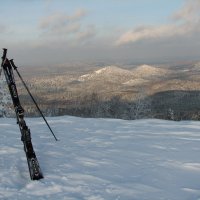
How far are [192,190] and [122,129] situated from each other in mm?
9000

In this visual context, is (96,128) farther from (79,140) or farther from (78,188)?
(78,188)

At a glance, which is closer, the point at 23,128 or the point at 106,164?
the point at 23,128

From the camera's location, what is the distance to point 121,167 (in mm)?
11516

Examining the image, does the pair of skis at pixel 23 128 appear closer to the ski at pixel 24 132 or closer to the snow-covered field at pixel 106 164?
the ski at pixel 24 132

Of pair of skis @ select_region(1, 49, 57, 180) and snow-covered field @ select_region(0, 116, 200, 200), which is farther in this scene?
pair of skis @ select_region(1, 49, 57, 180)

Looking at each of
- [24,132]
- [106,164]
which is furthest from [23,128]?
[106,164]

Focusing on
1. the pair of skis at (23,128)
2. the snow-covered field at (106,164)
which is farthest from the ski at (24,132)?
the snow-covered field at (106,164)

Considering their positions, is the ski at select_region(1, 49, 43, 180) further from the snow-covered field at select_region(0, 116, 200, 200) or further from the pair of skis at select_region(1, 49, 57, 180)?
the snow-covered field at select_region(0, 116, 200, 200)

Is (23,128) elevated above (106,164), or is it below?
above

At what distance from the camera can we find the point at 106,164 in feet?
38.7

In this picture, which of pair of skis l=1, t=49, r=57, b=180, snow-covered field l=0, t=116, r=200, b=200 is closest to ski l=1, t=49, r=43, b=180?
pair of skis l=1, t=49, r=57, b=180

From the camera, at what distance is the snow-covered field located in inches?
374

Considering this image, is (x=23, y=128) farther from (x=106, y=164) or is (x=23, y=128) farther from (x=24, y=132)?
(x=106, y=164)

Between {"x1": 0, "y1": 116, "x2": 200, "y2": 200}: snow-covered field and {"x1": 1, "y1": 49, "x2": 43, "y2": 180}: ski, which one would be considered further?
{"x1": 1, "y1": 49, "x2": 43, "y2": 180}: ski
